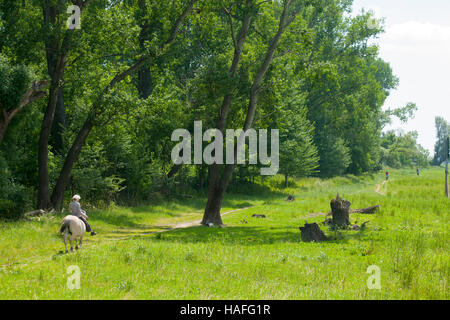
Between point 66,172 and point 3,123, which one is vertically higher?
point 3,123

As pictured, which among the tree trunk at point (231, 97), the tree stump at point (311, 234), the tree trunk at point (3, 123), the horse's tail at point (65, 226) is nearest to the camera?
the horse's tail at point (65, 226)

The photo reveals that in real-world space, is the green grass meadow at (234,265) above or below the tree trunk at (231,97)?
below

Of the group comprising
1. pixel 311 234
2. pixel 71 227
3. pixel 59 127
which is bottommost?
pixel 311 234

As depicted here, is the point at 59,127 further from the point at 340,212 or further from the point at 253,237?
the point at 340,212

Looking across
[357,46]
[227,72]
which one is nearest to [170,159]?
[227,72]

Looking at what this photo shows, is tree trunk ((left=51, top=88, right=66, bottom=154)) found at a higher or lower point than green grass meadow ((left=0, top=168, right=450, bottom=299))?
higher

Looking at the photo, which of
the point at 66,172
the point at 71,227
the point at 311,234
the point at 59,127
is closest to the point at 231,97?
the point at 66,172

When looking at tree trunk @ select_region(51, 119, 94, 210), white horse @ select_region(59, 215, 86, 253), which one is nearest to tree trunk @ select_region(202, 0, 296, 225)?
tree trunk @ select_region(51, 119, 94, 210)

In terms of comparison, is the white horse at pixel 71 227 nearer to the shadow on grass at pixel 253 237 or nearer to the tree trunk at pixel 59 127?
the shadow on grass at pixel 253 237

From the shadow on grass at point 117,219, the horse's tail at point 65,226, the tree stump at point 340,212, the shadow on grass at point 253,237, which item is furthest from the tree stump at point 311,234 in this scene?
the shadow on grass at point 117,219

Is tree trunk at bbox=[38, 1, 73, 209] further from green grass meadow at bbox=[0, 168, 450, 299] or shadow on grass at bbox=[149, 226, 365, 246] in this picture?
shadow on grass at bbox=[149, 226, 365, 246]

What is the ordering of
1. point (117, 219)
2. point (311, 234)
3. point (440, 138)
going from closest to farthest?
point (311, 234)
point (117, 219)
point (440, 138)
